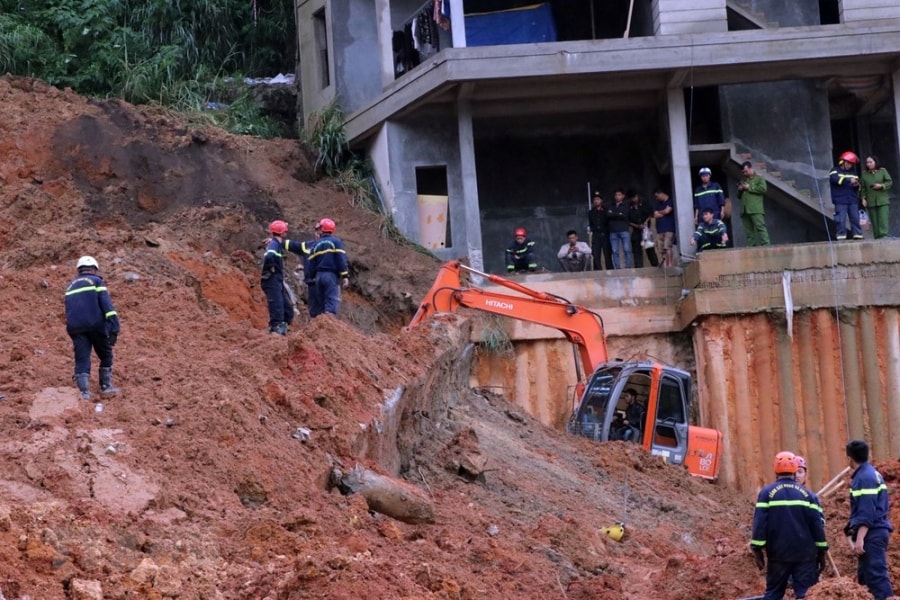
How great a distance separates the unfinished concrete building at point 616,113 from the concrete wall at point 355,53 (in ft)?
0.09

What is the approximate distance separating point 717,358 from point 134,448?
13.8m

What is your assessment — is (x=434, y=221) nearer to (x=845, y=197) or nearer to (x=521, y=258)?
(x=521, y=258)

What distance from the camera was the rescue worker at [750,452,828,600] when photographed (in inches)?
475

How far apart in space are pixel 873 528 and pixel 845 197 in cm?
1366

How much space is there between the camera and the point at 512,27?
29.1 meters

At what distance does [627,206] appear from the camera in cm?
2697

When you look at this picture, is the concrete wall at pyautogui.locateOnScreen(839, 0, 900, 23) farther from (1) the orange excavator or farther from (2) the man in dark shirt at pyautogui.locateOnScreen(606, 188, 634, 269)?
(1) the orange excavator

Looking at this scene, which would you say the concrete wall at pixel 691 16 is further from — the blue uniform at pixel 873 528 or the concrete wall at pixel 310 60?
the blue uniform at pixel 873 528

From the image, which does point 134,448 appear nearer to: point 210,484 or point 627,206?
point 210,484

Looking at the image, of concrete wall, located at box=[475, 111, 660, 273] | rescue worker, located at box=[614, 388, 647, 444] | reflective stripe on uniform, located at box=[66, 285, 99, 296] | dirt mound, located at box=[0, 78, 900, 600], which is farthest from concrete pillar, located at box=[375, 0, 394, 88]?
reflective stripe on uniform, located at box=[66, 285, 99, 296]

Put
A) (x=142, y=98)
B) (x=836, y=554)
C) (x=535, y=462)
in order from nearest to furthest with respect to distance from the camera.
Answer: (x=836, y=554) → (x=535, y=462) → (x=142, y=98)

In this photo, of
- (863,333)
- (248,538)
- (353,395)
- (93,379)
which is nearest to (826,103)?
(863,333)

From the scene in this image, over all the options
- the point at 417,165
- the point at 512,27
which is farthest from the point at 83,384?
the point at 512,27

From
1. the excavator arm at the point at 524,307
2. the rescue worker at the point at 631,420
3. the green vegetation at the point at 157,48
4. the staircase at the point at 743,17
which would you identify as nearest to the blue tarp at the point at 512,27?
the staircase at the point at 743,17
